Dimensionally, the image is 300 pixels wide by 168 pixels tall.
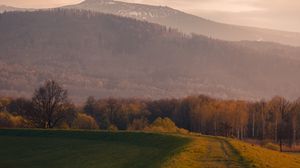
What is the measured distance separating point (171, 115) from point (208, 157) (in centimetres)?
9671

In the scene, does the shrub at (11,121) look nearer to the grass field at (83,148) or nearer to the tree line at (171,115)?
the tree line at (171,115)

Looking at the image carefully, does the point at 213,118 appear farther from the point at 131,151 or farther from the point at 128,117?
the point at 131,151

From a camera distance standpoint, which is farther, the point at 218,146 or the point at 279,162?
the point at 218,146

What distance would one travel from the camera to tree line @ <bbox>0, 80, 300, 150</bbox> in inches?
3696

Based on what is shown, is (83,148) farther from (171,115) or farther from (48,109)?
(171,115)

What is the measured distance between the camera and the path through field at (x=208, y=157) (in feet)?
128

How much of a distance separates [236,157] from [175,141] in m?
16.8

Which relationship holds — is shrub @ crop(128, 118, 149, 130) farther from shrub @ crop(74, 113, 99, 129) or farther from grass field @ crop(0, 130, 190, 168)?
grass field @ crop(0, 130, 190, 168)

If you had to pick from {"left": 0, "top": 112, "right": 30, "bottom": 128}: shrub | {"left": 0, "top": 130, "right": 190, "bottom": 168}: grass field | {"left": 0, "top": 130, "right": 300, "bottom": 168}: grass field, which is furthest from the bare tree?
{"left": 0, "top": 130, "right": 300, "bottom": 168}: grass field

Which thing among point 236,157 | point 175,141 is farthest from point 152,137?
point 236,157

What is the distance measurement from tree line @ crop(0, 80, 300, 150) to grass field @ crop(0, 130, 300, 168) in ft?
52.3

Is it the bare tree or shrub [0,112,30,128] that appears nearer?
the bare tree

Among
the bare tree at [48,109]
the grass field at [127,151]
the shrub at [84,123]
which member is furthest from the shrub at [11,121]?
the grass field at [127,151]

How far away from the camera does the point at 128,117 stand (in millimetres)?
127438
